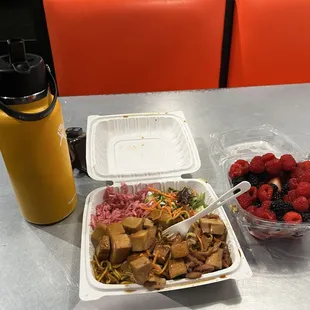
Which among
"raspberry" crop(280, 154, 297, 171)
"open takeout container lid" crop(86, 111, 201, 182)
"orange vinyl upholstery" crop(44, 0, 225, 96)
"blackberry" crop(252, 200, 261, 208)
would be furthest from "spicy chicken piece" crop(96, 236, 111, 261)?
"orange vinyl upholstery" crop(44, 0, 225, 96)

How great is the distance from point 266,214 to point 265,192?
6 cm

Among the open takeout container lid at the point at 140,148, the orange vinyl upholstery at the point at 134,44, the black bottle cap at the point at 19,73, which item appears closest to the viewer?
the black bottle cap at the point at 19,73

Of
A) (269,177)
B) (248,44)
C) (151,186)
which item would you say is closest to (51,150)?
(151,186)

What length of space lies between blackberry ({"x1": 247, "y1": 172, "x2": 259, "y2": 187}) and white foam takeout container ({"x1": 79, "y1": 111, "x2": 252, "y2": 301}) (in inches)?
3.8

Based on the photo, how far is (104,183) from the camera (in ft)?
3.35

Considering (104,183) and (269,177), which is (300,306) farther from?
(104,183)

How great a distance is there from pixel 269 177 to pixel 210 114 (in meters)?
0.51

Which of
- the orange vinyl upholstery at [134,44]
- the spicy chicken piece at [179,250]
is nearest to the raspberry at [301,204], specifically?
the spicy chicken piece at [179,250]

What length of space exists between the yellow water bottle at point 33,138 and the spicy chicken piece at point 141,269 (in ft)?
0.86

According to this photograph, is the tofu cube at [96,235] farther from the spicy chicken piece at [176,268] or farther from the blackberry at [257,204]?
the blackberry at [257,204]

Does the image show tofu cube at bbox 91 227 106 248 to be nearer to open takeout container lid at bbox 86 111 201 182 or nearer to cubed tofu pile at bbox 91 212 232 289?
cubed tofu pile at bbox 91 212 232 289

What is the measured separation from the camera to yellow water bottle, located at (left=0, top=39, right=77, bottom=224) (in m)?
0.65

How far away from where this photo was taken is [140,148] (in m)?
1.13

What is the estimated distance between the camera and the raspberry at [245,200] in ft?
2.61
